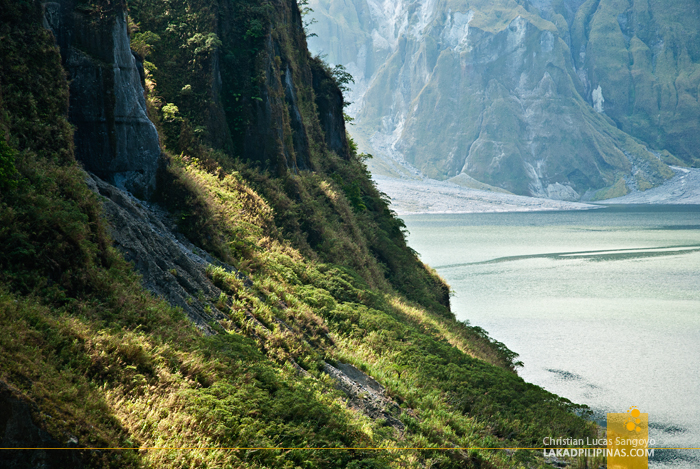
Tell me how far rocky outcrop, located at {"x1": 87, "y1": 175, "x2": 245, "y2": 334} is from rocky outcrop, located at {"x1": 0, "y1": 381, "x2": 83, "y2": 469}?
160 inches

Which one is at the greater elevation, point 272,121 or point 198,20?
point 198,20

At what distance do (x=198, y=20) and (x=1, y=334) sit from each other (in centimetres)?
1808

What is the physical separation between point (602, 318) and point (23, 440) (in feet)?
142

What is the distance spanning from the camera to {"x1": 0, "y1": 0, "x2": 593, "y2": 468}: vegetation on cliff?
5934mm

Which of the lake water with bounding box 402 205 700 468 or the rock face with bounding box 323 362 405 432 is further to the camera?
the lake water with bounding box 402 205 700 468

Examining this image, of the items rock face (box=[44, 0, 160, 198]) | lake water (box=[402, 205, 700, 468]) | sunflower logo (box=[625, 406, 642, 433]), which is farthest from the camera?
lake water (box=[402, 205, 700, 468])

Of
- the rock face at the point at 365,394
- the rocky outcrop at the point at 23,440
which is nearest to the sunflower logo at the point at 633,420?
the rock face at the point at 365,394

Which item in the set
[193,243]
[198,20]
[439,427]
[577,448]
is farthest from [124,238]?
[198,20]

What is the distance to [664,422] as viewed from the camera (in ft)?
75.1

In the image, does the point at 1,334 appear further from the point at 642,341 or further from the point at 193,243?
the point at 642,341

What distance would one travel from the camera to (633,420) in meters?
21.7

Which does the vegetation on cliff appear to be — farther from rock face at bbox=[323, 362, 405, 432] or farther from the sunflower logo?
the sunflower logo

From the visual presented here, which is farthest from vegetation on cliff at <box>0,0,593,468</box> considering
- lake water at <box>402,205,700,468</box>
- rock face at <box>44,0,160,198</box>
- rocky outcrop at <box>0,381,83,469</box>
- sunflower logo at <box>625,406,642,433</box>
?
lake water at <box>402,205,700,468</box>

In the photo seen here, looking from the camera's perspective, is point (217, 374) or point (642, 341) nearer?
point (217, 374)
